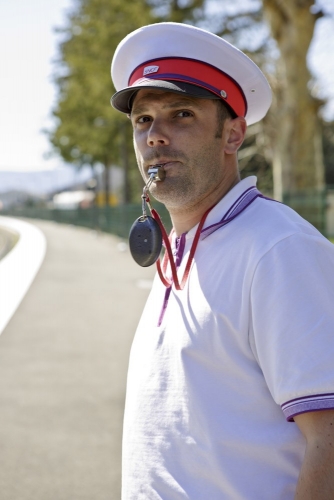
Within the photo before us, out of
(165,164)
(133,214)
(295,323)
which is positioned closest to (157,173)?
(165,164)

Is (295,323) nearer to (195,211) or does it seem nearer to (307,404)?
(307,404)

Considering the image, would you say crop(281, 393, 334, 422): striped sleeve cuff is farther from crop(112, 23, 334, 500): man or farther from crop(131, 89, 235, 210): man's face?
crop(131, 89, 235, 210): man's face

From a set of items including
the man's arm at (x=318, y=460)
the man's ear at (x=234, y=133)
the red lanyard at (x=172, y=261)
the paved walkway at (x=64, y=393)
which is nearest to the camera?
the man's arm at (x=318, y=460)

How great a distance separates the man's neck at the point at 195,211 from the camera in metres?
1.84

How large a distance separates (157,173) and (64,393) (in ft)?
15.5

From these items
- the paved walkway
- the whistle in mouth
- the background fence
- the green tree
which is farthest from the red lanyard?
the green tree

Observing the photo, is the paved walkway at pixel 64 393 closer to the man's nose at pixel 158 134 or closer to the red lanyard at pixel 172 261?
the red lanyard at pixel 172 261

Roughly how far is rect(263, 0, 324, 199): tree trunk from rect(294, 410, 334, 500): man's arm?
1527cm

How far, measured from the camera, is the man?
4.69ft

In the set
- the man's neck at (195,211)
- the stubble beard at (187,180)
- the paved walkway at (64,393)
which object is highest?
the stubble beard at (187,180)

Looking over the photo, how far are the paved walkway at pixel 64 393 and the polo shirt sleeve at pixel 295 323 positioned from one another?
9.83 ft

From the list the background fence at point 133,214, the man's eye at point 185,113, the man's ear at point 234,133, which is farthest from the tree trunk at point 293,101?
the man's eye at point 185,113

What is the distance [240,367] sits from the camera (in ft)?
5.05

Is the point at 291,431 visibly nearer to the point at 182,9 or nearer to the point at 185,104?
the point at 185,104
